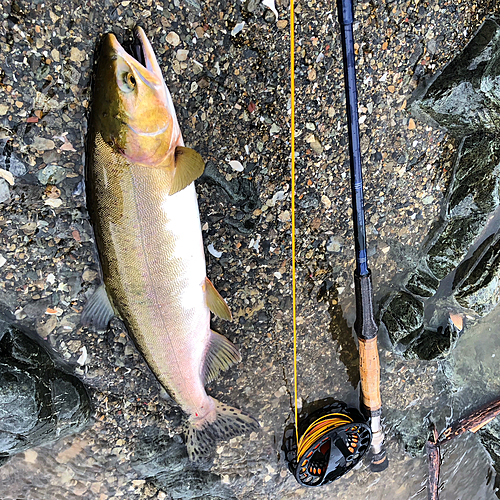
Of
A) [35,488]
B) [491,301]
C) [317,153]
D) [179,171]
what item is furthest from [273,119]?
[35,488]

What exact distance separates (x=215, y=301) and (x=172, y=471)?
1.51 m

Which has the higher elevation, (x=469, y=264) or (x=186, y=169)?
(x=186, y=169)

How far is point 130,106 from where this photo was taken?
66.7 inches

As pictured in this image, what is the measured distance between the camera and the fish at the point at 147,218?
1720mm

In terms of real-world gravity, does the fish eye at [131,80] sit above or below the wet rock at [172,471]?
above

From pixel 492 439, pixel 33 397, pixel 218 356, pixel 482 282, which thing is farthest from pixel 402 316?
pixel 33 397

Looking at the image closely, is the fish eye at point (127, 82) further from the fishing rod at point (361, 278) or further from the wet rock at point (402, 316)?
the wet rock at point (402, 316)

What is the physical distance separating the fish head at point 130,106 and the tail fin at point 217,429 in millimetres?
1687

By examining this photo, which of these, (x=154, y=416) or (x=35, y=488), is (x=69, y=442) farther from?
(x=154, y=416)

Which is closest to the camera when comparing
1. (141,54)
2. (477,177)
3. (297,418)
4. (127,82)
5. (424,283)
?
(127,82)

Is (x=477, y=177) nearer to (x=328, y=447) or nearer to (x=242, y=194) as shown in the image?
(x=242, y=194)

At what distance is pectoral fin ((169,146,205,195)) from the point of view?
184 centimetres

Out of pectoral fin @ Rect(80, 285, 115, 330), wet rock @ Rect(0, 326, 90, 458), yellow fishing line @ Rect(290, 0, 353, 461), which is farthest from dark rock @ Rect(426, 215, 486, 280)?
wet rock @ Rect(0, 326, 90, 458)

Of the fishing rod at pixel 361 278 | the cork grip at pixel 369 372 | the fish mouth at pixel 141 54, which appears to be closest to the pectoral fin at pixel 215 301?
the fishing rod at pixel 361 278
